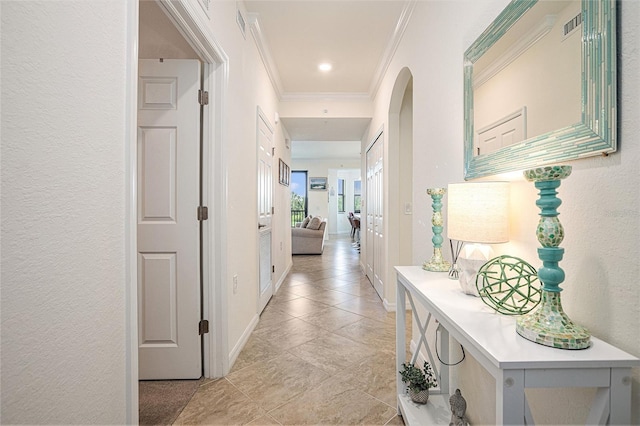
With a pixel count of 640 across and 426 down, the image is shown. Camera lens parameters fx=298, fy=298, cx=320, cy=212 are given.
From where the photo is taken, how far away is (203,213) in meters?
1.94

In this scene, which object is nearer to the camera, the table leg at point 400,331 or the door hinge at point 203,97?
the table leg at point 400,331

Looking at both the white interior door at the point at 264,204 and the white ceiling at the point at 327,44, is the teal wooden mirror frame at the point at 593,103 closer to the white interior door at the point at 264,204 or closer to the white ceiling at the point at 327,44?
the white ceiling at the point at 327,44

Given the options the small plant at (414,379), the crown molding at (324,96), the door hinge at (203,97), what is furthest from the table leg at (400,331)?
the crown molding at (324,96)

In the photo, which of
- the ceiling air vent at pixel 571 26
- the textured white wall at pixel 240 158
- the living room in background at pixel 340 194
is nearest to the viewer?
the ceiling air vent at pixel 571 26

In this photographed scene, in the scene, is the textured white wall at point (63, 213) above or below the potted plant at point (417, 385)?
above

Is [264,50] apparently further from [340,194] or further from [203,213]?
[340,194]

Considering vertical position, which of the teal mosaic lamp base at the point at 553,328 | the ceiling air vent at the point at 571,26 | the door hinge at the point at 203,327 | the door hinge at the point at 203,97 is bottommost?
the door hinge at the point at 203,327

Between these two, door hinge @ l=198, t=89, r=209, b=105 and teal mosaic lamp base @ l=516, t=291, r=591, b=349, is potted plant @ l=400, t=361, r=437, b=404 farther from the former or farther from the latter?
door hinge @ l=198, t=89, r=209, b=105

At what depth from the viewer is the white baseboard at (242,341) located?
7.02 ft

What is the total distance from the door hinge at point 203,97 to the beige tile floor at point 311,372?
182 centimetres

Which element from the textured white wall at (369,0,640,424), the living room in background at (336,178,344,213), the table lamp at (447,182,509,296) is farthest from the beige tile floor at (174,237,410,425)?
the living room in background at (336,178,344,213)

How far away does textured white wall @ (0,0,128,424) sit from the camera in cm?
65

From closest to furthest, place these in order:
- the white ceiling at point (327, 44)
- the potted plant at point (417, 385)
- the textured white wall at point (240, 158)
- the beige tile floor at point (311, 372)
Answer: the potted plant at point (417, 385) < the beige tile floor at point (311, 372) < the textured white wall at point (240, 158) < the white ceiling at point (327, 44)

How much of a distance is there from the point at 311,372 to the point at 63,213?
179cm
